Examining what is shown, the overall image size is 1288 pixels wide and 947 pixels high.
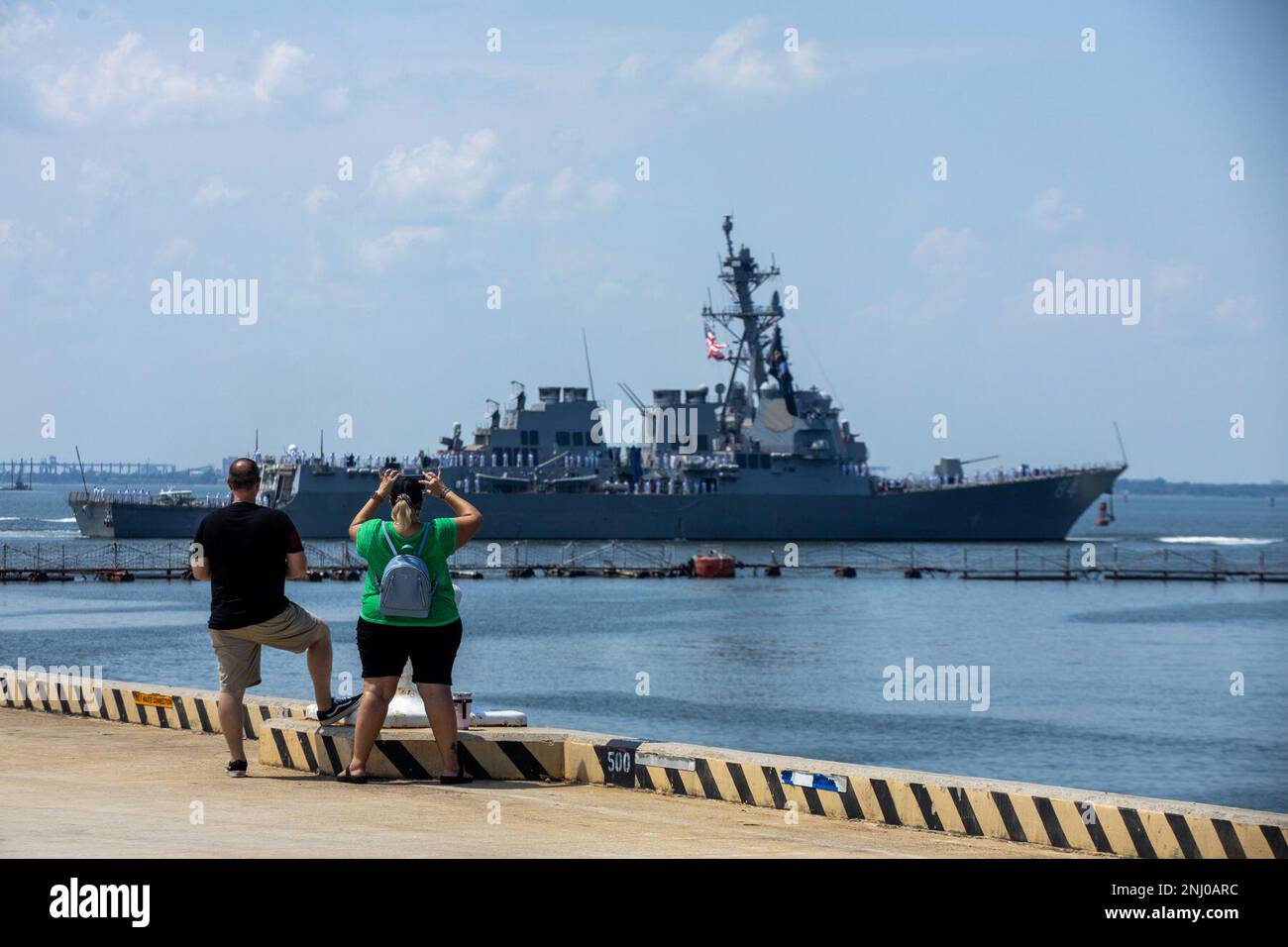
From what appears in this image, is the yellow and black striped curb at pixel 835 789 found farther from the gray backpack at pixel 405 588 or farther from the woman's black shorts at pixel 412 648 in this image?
the gray backpack at pixel 405 588

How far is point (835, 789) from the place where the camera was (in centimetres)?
784

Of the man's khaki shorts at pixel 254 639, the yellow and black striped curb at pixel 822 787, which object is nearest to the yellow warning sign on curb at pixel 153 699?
the yellow and black striped curb at pixel 822 787

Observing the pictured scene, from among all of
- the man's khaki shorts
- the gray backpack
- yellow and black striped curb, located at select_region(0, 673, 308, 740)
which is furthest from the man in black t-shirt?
yellow and black striped curb, located at select_region(0, 673, 308, 740)

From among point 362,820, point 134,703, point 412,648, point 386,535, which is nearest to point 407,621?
point 412,648

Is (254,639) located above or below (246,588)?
below

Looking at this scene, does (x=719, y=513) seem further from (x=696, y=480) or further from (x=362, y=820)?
(x=362, y=820)

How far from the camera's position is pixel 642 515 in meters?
77.7

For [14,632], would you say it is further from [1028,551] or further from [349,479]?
[1028,551]

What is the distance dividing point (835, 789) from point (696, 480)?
69307mm

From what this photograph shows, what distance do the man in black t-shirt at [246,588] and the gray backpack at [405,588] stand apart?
0.43 meters

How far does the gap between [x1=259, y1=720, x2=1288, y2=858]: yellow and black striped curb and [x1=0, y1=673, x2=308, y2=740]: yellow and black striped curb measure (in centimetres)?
131
